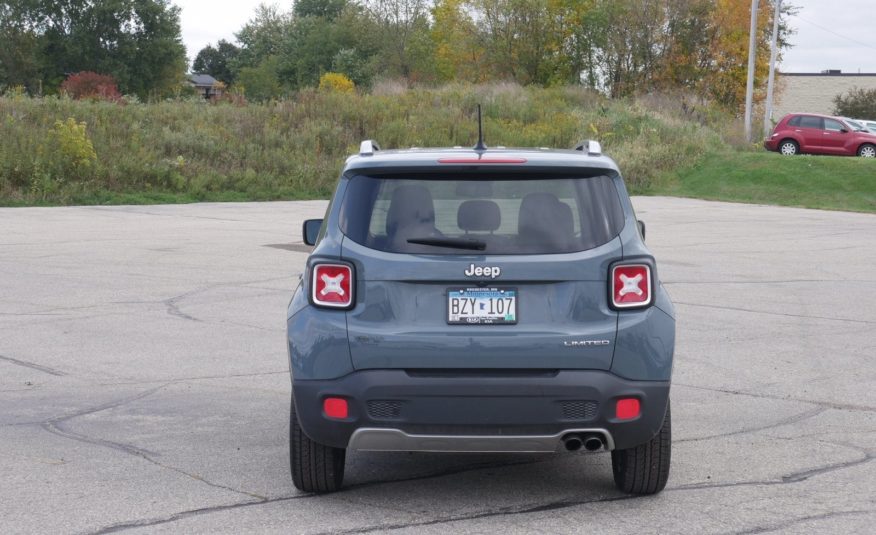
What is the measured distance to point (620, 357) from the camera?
5.09 meters

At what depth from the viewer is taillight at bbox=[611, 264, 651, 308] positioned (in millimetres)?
5148

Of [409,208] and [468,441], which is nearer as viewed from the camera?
[468,441]

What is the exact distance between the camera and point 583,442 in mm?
5121

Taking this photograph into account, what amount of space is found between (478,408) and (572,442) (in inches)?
18.1

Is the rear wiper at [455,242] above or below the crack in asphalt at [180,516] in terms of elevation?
above

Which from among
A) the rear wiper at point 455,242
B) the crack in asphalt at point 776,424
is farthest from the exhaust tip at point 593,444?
the crack in asphalt at point 776,424

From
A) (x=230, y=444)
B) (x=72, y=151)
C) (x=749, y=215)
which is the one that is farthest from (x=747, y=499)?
(x=72, y=151)

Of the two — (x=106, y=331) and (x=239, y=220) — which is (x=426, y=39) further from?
(x=106, y=331)

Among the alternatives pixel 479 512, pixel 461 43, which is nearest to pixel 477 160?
pixel 479 512

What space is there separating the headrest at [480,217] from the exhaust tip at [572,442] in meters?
0.98

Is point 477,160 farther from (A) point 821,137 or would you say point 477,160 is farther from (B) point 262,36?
(B) point 262,36

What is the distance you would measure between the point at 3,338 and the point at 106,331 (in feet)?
2.90

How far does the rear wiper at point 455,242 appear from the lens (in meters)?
5.15

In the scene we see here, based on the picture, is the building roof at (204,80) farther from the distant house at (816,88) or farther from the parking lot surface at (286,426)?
the parking lot surface at (286,426)
